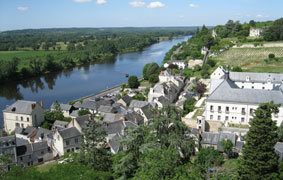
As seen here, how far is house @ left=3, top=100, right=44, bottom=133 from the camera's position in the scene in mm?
36750

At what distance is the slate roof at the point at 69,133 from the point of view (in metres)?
28.6

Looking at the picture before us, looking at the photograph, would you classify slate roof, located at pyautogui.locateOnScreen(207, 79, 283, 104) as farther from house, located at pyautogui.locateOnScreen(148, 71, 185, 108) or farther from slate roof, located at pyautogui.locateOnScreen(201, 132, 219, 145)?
house, located at pyautogui.locateOnScreen(148, 71, 185, 108)

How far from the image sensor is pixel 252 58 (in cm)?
6544

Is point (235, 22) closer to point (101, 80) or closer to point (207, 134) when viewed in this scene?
point (101, 80)

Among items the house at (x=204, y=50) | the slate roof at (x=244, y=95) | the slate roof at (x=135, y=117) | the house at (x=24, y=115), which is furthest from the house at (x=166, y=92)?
the house at (x=204, y=50)

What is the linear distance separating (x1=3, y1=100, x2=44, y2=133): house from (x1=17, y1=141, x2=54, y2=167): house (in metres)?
9.47

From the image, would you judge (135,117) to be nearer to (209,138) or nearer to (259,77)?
(209,138)

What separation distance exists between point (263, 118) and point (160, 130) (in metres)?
6.86

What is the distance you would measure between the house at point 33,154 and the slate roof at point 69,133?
7.62 feet

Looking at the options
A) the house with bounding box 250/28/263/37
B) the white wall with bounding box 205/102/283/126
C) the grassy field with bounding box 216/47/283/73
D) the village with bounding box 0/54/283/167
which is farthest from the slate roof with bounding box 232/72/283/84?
the house with bounding box 250/28/263/37

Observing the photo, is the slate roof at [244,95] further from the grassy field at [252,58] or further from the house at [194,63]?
the house at [194,63]

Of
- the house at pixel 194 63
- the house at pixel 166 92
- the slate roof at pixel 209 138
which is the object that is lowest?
the slate roof at pixel 209 138

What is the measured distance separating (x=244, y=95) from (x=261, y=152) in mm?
16246

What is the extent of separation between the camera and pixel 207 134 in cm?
2544
